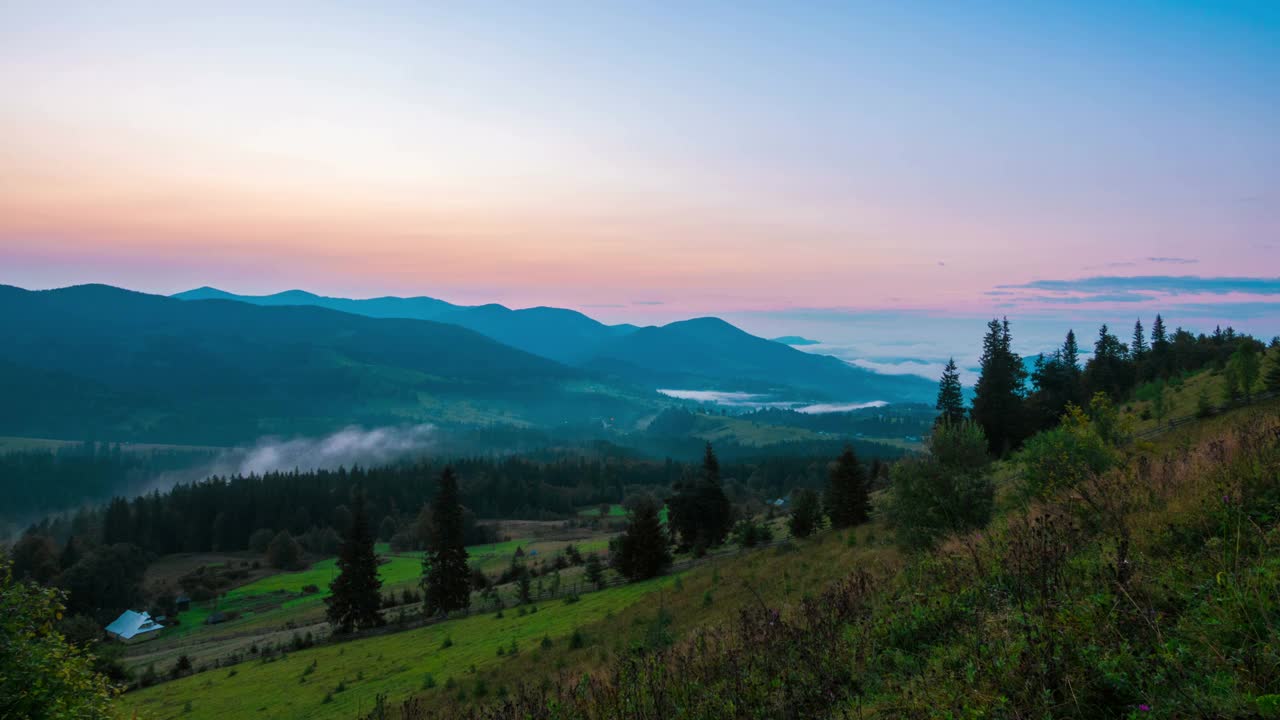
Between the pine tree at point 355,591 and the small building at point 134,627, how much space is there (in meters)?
56.0

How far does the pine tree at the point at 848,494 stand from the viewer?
44500mm

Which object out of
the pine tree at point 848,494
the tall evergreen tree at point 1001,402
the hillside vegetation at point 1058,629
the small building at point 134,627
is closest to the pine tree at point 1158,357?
the tall evergreen tree at point 1001,402

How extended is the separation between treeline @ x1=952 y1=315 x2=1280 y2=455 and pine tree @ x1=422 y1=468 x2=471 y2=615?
129 feet

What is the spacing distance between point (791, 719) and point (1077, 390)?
240ft

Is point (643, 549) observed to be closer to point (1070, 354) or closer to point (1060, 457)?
point (1060, 457)

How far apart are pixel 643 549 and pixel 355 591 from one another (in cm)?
2194

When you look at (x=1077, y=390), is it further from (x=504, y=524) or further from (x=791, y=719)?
(x=504, y=524)

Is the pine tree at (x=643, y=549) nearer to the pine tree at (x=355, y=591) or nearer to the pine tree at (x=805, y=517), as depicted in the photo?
the pine tree at (x=805, y=517)

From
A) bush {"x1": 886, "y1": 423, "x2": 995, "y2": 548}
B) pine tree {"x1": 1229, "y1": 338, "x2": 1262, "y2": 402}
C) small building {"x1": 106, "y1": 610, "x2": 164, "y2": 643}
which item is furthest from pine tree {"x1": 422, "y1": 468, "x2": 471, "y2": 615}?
small building {"x1": 106, "y1": 610, "x2": 164, "y2": 643}

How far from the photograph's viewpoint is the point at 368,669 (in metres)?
27.5

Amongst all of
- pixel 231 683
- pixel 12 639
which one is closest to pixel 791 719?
pixel 12 639

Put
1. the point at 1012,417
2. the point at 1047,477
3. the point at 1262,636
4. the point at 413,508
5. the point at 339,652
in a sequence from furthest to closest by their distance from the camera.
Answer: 1. the point at 413,508
2. the point at 1012,417
3. the point at 339,652
4. the point at 1047,477
5. the point at 1262,636

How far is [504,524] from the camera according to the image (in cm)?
14650

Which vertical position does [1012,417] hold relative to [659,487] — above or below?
above
